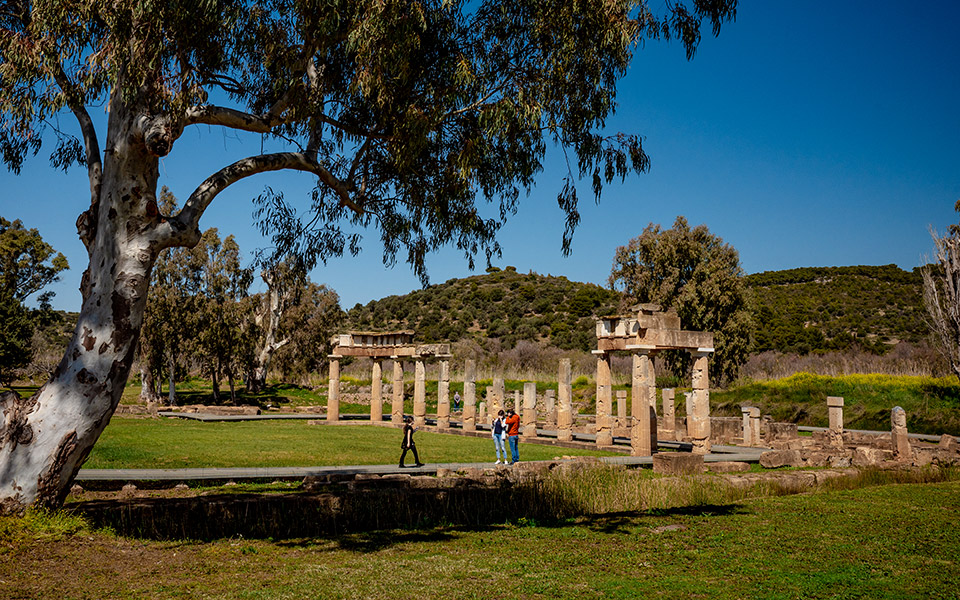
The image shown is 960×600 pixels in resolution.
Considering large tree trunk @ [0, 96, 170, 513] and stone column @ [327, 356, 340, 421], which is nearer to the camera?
large tree trunk @ [0, 96, 170, 513]

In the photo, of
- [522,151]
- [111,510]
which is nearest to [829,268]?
[522,151]

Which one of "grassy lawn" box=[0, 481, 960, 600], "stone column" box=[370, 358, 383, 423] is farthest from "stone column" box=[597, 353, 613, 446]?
"stone column" box=[370, 358, 383, 423]

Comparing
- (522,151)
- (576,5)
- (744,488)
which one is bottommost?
(744,488)

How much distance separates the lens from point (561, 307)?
76.2 meters

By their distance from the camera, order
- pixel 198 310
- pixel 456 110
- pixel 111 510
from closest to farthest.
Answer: pixel 111 510 < pixel 456 110 < pixel 198 310

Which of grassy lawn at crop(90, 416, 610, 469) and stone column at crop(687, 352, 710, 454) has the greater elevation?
stone column at crop(687, 352, 710, 454)

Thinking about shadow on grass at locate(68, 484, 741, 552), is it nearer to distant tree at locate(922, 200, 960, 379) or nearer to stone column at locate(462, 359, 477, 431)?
stone column at locate(462, 359, 477, 431)

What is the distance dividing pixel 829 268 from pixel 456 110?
75.6m

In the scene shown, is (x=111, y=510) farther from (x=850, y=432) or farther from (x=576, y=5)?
(x=850, y=432)

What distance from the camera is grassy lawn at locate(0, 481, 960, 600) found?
23.6 feet

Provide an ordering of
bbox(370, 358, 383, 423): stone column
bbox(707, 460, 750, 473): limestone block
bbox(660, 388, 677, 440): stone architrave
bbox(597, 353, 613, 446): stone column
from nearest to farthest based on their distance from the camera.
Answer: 1. bbox(707, 460, 750, 473): limestone block
2. bbox(597, 353, 613, 446): stone column
3. bbox(660, 388, 677, 440): stone architrave
4. bbox(370, 358, 383, 423): stone column

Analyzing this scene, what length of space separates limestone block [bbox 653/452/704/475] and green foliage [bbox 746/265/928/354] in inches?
1320

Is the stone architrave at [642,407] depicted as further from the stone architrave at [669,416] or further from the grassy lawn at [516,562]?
the grassy lawn at [516,562]

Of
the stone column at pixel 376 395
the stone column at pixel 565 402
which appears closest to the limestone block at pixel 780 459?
the stone column at pixel 565 402
